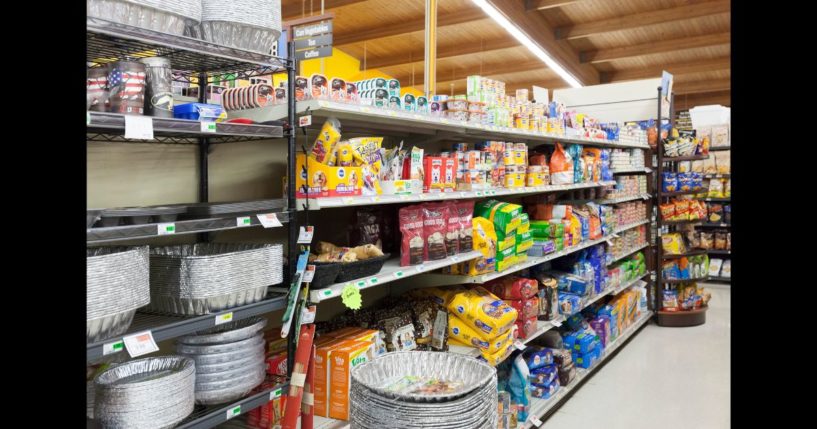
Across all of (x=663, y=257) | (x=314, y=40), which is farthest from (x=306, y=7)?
(x=314, y=40)

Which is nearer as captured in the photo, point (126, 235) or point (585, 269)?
point (126, 235)

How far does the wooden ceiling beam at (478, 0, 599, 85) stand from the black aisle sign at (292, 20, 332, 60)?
412 centimetres

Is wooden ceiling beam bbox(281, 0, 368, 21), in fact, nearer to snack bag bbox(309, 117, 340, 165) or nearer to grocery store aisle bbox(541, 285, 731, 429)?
grocery store aisle bbox(541, 285, 731, 429)

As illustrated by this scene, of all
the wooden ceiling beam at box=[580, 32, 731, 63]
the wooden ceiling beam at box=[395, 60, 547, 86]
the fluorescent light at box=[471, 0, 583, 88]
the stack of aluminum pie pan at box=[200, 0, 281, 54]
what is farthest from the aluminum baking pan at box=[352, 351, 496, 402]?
the wooden ceiling beam at box=[395, 60, 547, 86]

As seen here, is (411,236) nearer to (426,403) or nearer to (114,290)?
(426,403)

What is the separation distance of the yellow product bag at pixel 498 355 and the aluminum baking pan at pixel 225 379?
1.55m

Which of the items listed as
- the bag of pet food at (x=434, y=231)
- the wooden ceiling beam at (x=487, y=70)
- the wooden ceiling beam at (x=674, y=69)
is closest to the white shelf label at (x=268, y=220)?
the bag of pet food at (x=434, y=231)

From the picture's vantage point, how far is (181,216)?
1938mm

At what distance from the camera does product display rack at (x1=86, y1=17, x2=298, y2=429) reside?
63.1 inches

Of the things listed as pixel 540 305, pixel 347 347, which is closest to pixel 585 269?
pixel 540 305

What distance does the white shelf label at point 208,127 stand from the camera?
72.4 inches

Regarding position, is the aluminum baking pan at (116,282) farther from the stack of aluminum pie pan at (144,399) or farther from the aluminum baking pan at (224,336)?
the aluminum baking pan at (224,336)

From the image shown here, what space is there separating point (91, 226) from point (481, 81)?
2590mm
